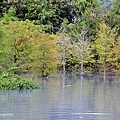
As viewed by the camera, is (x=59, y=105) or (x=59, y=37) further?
(x=59, y=37)

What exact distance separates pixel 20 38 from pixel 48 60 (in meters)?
2.17

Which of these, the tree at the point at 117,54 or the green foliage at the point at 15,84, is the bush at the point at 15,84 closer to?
the green foliage at the point at 15,84

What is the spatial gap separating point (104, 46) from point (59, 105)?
19.5m

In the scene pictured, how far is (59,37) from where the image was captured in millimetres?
33000

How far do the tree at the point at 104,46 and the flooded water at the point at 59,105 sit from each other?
1442 centimetres

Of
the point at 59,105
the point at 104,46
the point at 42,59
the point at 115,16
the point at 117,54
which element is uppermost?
the point at 115,16

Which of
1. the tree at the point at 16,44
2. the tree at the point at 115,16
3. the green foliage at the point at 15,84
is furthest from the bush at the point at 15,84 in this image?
the tree at the point at 115,16

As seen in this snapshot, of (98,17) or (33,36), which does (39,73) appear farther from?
(98,17)

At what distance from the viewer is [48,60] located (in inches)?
1037

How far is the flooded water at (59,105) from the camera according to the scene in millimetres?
12008

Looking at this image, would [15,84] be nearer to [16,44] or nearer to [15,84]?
[15,84]

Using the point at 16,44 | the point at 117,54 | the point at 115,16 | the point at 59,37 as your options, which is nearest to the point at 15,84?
the point at 16,44

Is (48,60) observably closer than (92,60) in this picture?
Yes

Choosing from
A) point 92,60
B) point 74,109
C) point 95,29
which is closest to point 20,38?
point 92,60
